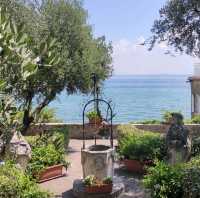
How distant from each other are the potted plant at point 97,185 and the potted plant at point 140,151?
95.4 inches

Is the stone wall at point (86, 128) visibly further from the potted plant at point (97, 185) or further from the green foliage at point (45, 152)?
the potted plant at point (97, 185)

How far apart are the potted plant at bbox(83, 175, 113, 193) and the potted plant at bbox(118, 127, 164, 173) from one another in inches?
95.4

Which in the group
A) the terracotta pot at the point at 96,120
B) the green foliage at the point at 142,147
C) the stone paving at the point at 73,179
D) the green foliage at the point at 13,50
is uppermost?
the green foliage at the point at 13,50

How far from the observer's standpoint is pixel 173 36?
45.9 feet

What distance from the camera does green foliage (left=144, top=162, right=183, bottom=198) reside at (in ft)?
27.5

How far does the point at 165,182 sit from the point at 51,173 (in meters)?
5.06

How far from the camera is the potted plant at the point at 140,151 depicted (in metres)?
13.3

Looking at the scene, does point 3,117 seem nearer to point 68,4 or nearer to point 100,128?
point 68,4

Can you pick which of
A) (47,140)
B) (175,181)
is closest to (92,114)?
(47,140)

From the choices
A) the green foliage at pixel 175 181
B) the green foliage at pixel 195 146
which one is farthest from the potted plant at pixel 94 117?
the green foliage at pixel 175 181

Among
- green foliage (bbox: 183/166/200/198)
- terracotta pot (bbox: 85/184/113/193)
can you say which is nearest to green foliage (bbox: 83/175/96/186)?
terracotta pot (bbox: 85/184/113/193)

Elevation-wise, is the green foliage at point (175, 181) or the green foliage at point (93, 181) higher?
the green foliage at point (175, 181)

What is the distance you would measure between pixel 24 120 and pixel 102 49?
4.63 m

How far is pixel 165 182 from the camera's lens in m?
8.53
